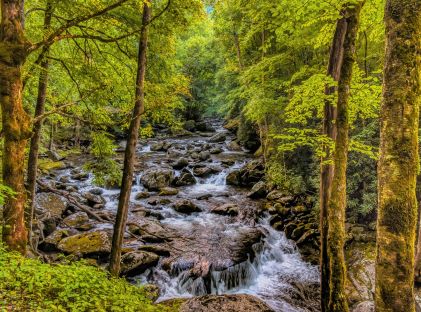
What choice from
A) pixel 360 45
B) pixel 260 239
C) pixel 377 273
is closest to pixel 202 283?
pixel 260 239

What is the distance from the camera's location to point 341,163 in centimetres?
547

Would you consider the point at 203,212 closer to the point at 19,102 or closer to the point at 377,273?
the point at 19,102

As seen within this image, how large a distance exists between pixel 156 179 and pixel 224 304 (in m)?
11.3

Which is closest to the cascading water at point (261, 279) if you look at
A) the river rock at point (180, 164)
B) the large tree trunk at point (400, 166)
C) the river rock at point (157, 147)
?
the large tree trunk at point (400, 166)

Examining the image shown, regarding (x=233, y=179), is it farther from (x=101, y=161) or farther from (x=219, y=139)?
(x=101, y=161)

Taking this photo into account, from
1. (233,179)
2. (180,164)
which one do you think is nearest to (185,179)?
(180,164)

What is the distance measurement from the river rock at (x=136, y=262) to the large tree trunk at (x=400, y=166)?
7592 mm

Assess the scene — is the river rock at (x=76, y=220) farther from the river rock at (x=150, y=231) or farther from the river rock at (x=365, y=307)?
the river rock at (x=365, y=307)

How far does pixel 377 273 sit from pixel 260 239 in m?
9.20

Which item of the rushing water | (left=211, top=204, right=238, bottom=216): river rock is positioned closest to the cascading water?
the rushing water

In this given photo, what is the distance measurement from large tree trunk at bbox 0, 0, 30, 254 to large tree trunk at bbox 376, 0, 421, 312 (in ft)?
16.0

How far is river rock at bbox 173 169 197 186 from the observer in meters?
18.7

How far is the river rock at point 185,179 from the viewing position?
18.7 meters

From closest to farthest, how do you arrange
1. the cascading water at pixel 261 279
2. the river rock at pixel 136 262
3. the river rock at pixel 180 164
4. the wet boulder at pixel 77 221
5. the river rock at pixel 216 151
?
the cascading water at pixel 261 279, the river rock at pixel 136 262, the wet boulder at pixel 77 221, the river rock at pixel 180 164, the river rock at pixel 216 151
